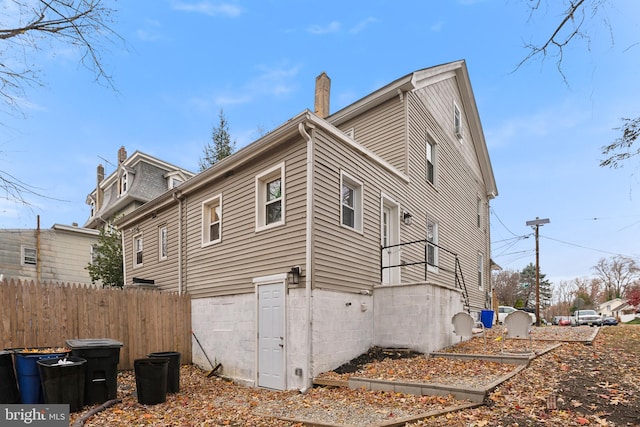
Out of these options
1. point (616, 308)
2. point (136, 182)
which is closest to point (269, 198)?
point (136, 182)

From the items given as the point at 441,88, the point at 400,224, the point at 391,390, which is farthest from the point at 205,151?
the point at 391,390

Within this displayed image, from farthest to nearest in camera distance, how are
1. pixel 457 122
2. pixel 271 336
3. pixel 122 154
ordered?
pixel 122 154 < pixel 457 122 < pixel 271 336

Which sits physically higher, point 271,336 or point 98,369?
point 271,336

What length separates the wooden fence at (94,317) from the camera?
8353mm

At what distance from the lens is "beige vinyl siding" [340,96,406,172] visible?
1227 centimetres

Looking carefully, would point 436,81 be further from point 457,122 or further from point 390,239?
point 390,239

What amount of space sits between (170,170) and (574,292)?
228 ft

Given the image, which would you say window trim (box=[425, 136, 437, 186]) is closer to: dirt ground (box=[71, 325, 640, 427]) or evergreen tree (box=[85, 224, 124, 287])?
dirt ground (box=[71, 325, 640, 427])

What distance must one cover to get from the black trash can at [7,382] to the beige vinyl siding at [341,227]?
17.6 feet

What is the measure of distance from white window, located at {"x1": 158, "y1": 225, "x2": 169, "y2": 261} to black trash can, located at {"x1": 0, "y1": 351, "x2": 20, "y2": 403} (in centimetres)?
705

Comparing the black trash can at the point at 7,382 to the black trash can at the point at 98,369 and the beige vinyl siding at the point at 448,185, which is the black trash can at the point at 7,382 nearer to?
the black trash can at the point at 98,369

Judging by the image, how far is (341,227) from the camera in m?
9.06

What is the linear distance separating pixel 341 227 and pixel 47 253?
779 inches

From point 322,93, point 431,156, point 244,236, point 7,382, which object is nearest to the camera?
point 7,382
